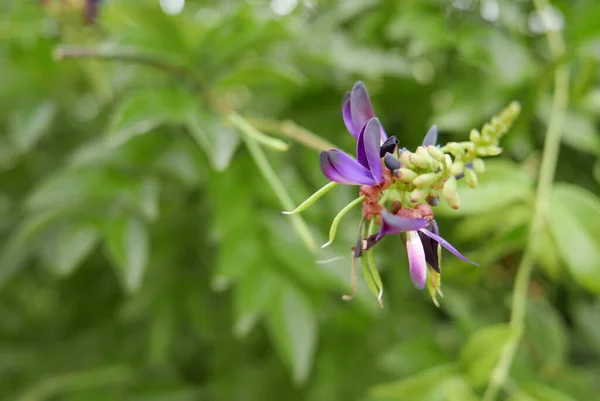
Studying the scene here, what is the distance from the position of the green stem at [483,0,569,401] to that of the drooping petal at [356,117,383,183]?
258mm

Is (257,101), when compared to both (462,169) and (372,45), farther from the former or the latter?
(462,169)

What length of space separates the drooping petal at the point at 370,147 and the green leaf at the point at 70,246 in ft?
1.11

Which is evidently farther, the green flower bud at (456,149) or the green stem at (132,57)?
the green stem at (132,57)

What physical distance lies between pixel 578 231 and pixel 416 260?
11.9 inches

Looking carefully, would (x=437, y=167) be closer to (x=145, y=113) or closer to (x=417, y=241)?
(x=417, y=241)

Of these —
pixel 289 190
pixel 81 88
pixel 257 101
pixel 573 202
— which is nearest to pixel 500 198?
pixel 573 202

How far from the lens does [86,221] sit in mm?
532

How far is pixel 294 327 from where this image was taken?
20.5 inches

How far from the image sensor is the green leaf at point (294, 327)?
0.51 meters

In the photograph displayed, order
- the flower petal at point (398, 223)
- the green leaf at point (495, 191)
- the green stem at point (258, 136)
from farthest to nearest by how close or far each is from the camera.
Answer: the green leaf at point (495, 191), the green stem at point (258, 136), the flower petal at point (398, 223)

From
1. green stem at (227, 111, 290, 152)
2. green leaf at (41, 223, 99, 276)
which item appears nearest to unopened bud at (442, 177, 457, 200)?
green stem at (227, 111, 290, 152)

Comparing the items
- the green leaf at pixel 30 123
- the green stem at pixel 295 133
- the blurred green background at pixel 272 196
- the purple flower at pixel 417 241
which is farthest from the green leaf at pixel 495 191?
the green leaf at pixel 30 123

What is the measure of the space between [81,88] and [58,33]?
0.21ft

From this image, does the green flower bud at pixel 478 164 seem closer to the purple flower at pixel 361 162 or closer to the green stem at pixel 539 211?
the purple flower at pixel 361 162
